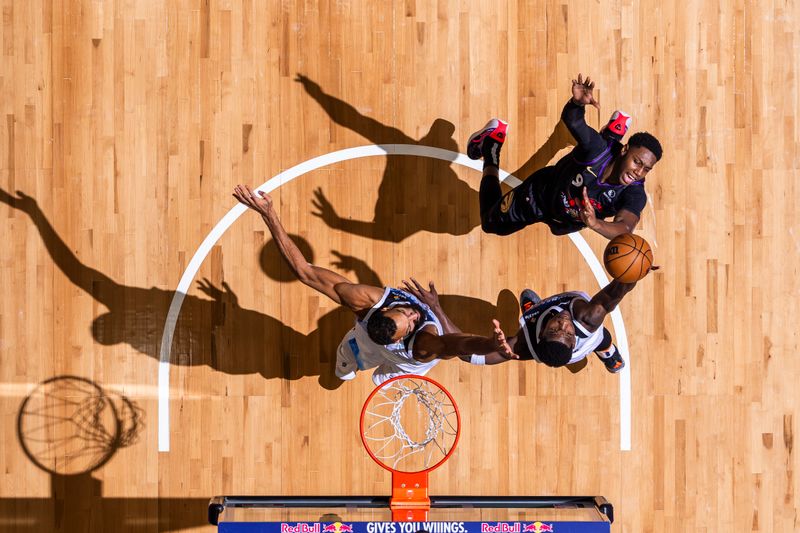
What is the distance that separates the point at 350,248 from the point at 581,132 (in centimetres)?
265

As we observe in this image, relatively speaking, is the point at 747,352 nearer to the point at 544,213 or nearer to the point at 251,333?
the point at 544,213

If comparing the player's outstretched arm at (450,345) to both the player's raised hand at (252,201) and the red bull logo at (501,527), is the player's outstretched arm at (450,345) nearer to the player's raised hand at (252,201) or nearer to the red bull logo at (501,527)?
the red bull logo at (501,527)

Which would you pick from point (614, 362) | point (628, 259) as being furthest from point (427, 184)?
point (614, 362)

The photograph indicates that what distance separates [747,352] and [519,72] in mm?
3857

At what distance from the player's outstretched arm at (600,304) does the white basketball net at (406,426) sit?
1.70m

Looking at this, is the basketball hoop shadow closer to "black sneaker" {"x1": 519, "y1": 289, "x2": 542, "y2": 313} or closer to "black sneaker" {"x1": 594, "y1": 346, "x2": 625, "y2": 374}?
"black sneaker" {"x1": 519, "y1": 289, "x2": 542, "y2": 313}

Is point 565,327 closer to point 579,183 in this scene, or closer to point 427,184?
point 579,183

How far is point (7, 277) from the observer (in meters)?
7.14

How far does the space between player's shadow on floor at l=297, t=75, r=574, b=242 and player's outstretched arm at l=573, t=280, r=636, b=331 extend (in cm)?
163

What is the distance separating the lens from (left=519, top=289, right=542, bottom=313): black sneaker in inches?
270

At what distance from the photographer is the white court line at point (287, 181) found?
717 cm

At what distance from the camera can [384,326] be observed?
561 cm

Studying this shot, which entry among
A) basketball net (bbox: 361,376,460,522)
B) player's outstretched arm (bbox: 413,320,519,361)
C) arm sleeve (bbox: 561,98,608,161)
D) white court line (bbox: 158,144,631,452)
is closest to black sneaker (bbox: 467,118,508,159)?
white court line (bbox: 158,144,631,452)

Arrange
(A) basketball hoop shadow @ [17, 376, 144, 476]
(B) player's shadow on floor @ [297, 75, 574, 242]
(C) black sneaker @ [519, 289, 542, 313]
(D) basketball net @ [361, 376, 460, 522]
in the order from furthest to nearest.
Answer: (B) player's shadow on floor @ [297, 75, 574, 242] < (A) basketball hoop shadow @ [17, 376, 144, 476] < (D) basketball net @ [361, 376, 460, 522] < (C) black sneaker @ [519, 289, 542, 313]
